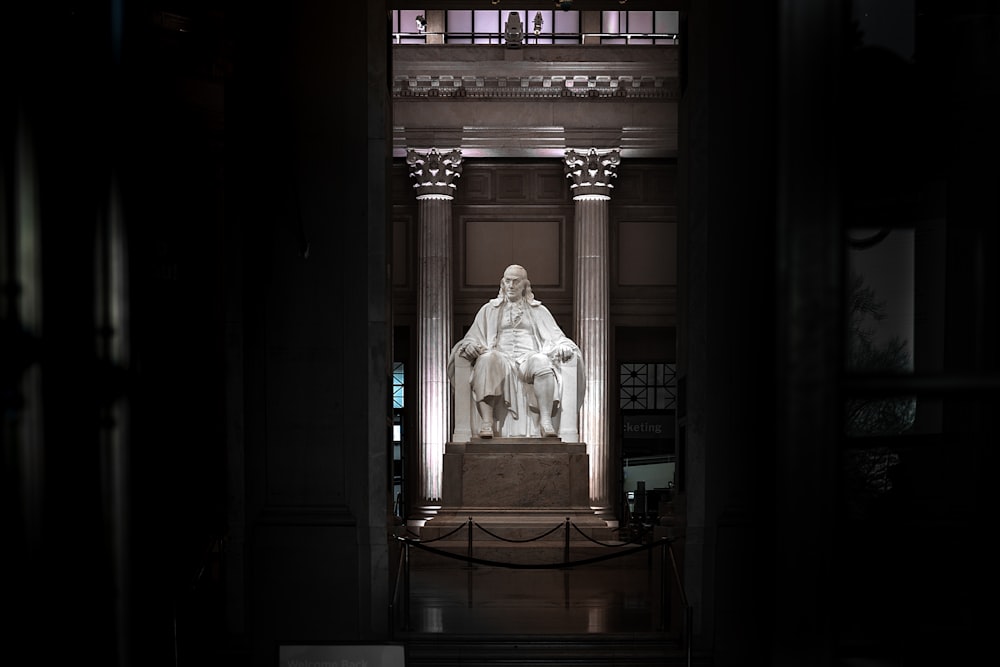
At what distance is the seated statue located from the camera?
48.5ft

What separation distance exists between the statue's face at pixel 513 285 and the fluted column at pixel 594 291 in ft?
14.7

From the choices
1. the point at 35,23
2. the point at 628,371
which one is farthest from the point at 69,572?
the point at 628,371

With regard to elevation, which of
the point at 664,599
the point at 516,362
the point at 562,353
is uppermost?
the point at 562,353

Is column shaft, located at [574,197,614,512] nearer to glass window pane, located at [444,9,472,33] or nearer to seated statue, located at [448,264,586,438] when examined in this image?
seated statue, located at [448,264,586,438]

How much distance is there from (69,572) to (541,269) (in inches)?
797

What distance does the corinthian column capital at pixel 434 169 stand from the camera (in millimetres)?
19328

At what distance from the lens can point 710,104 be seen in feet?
27.8

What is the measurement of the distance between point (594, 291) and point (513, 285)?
4.73m

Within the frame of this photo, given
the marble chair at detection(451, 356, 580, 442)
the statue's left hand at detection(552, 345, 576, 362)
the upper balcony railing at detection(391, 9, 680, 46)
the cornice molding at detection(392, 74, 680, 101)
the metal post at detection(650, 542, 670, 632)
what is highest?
the upper balcony railing at detection(391, 9, 680, 46)

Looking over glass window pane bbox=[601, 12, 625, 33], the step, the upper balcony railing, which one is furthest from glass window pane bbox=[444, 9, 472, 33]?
the step

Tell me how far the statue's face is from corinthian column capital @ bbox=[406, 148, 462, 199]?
15.7 feet

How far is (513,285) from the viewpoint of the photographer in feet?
49.3

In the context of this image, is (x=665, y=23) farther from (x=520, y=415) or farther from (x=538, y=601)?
(x=538, y=601)

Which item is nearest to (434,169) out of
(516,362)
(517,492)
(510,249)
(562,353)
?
(510,249)
